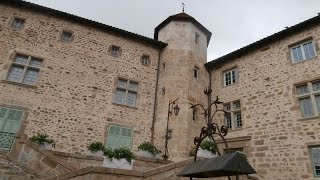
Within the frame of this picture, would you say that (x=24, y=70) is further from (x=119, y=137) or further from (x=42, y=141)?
(x=119, y=137)

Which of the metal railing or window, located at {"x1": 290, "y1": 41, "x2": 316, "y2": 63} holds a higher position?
window, located at {"x1": 290, "y1": 41, "x2": 316, "y2": 63}

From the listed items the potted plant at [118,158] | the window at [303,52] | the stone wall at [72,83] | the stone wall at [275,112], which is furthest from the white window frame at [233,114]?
the potted plant at [118,158]

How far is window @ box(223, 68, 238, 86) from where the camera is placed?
1419 cm

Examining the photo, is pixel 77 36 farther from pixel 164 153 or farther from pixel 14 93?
pixel 164 153

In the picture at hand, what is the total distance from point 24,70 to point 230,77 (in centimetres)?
1075

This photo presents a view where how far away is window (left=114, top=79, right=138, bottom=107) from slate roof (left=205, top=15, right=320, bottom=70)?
491 centimetres

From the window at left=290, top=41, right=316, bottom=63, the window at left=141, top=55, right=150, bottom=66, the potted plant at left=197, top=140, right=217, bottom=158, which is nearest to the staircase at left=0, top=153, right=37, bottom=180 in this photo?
the potted plant at left=197, top=140, right=217, bottom=158

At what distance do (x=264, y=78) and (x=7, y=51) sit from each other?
40.7ft

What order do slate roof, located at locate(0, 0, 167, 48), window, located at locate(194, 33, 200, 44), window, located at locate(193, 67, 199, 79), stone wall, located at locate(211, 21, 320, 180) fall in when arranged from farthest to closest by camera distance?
1. window, located at locate(194, 33, 200, 44)
2. window, located at locate(193, 67, 199, 79)
3. slate roof, located at locate(0, 0, 167, 48)
4. stone wall, located at locate(211, 21, 320, 180)

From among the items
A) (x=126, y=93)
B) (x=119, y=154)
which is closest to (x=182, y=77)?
(x=126, y=93)

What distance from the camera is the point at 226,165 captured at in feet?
15.4

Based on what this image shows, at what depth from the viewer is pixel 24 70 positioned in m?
12.0

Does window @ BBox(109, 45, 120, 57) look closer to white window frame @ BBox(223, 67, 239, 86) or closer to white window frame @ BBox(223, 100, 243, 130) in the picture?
white window frame @ BBox(223, 67, 239, 86)

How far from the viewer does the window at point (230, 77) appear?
14.2m
